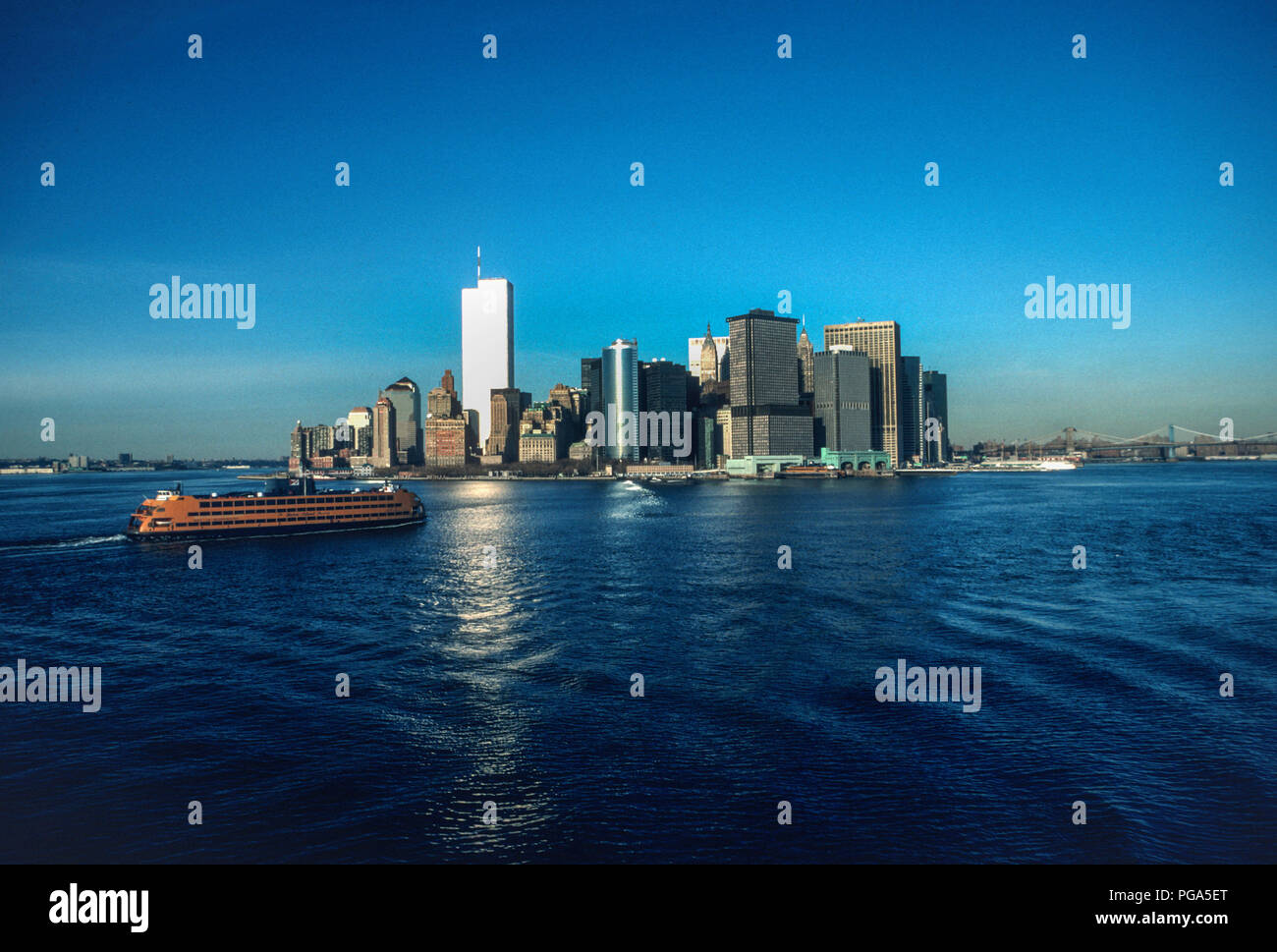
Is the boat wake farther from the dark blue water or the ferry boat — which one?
the dark blue water

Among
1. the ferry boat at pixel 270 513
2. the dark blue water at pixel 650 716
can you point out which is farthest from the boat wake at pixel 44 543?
the dark blue water at pixel 650 716

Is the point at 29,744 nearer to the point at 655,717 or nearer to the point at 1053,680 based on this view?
the point at 655,717

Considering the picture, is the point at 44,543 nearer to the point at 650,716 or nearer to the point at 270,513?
the point at 270,513

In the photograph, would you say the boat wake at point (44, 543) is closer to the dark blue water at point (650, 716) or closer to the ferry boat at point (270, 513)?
the ferry boat at point (270, 513)
